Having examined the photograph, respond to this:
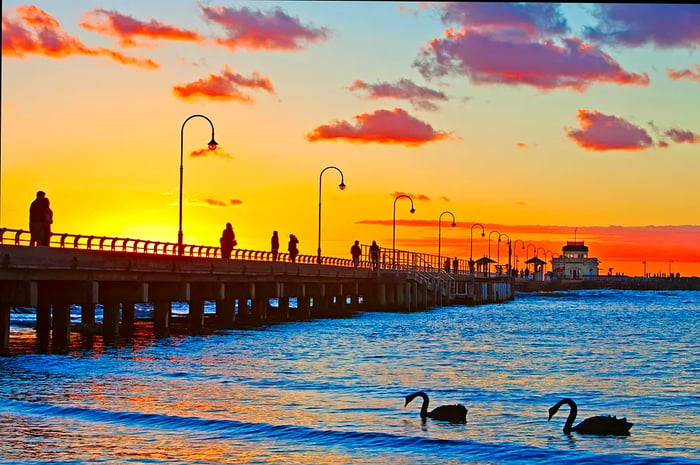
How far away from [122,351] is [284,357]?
5.74 m

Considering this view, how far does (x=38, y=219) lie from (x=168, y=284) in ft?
44.0

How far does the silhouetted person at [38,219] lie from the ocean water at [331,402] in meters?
3.80

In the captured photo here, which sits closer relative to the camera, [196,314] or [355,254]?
[196,314]

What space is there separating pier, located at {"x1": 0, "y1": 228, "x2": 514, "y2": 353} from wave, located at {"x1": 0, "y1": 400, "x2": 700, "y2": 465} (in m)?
10.5

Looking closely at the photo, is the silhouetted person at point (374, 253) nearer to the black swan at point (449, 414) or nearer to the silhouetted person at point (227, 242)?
the silhouetted person at point (227, 242)

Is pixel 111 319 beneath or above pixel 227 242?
beneath

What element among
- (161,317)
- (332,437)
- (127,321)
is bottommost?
(332,437)

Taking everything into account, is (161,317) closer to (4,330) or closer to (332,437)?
(4,330)

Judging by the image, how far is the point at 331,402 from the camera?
23.0 m

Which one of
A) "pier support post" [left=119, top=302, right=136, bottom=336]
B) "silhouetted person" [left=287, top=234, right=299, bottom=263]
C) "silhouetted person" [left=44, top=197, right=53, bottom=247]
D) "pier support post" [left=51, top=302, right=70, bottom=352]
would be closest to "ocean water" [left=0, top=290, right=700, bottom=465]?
"pier support post" [left=51, top=302, right=70, bottom=352]

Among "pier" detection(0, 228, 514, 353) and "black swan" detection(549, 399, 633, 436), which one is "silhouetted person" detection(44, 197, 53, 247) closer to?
"pier" detection(0, 228, 514, 353)

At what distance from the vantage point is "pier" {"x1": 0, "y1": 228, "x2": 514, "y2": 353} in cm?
3078

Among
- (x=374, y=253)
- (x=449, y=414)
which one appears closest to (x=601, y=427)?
(x=449, y=414)

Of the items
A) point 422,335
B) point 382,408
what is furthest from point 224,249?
point 382,408
